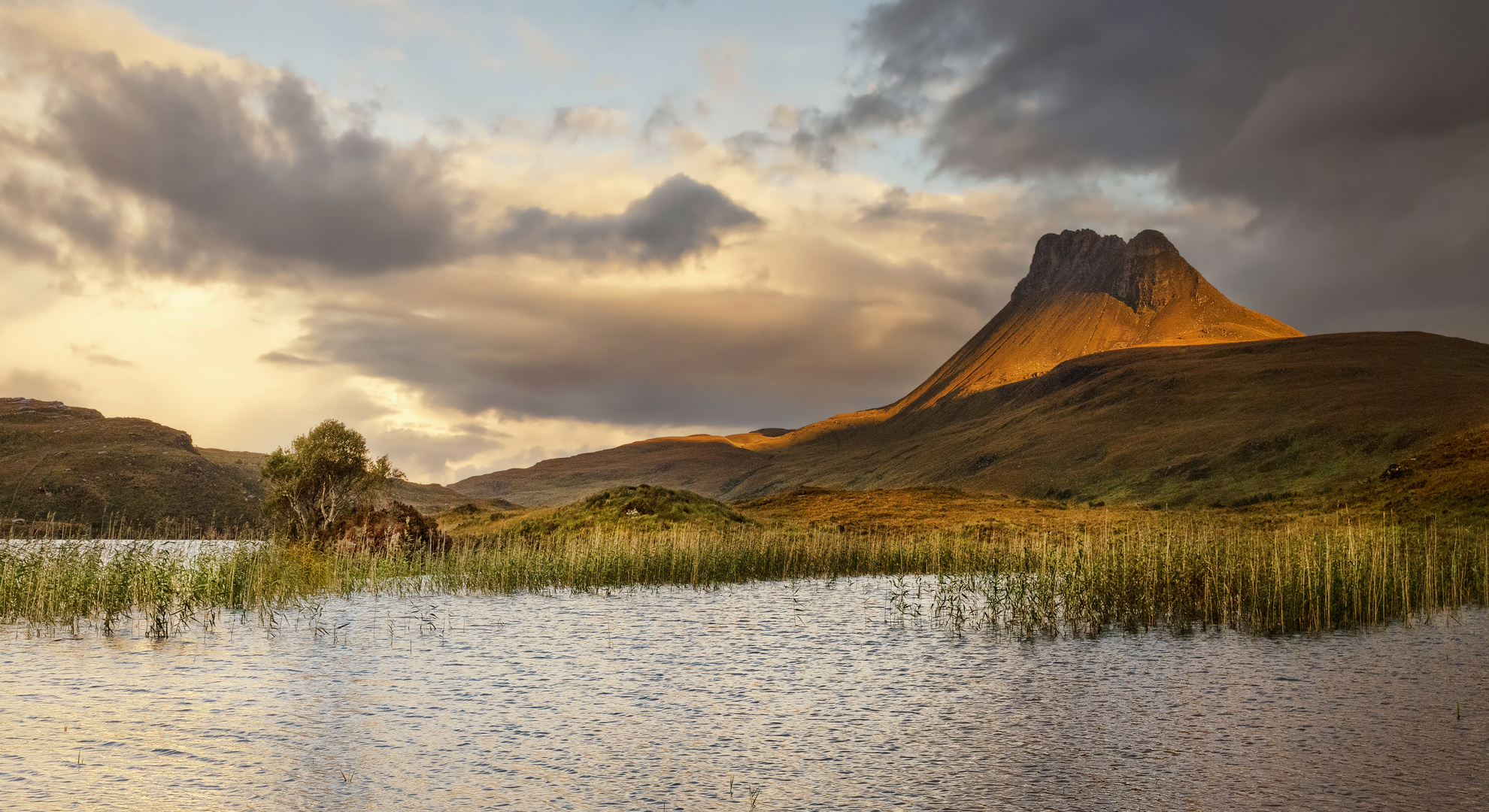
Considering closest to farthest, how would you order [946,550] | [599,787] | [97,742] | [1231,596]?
[599,787]
[97,742]
[1231,596]
[946,550]

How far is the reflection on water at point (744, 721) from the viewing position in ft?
31.7

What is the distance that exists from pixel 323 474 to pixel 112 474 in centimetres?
5460

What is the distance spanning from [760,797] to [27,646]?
1795cm

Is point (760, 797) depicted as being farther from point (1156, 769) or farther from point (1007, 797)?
point (1156, 769)

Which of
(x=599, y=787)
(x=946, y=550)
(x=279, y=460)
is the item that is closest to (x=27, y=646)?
(x=599, y=787)

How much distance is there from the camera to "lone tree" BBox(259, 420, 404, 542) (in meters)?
67.9

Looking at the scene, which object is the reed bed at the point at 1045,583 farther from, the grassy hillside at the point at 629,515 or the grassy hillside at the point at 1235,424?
the grassy hillside at the point at 1235,424

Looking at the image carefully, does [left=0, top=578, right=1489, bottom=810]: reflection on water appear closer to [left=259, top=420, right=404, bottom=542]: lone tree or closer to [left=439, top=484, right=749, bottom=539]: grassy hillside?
[left=439, top=484, right=749, bottom=539]: grassy hillside

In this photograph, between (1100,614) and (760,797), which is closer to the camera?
(760,797)

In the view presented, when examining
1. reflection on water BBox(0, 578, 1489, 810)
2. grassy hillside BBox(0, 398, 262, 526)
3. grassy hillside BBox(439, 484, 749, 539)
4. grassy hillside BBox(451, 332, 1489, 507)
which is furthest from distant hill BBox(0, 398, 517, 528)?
grassy hillside BBox(451, 332, 1489, 507)

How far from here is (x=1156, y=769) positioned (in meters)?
10.4

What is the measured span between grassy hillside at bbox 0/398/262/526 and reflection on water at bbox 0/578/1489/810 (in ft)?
265

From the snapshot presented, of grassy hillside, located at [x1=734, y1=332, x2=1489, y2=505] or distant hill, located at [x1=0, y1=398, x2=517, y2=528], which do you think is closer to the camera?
distant hill, located at [x1=0, y1=398, x2=517, y2=528]

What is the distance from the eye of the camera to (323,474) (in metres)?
69.0
